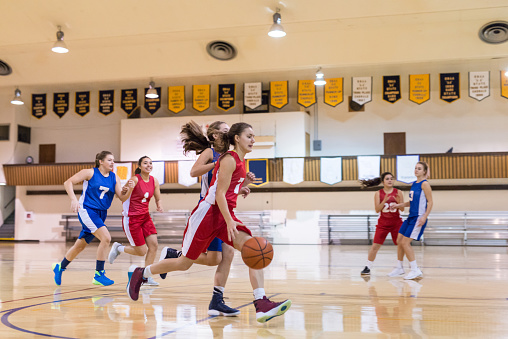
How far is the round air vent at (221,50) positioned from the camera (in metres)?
13.8

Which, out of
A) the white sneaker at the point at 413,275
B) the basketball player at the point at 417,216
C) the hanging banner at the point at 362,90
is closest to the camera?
the white sneaker at the point at 413,275

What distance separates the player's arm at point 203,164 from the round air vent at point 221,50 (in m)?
9.57

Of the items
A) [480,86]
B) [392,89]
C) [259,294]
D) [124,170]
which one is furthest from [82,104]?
[259,294]

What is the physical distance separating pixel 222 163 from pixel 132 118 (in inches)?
618

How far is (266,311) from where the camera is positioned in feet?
12.8

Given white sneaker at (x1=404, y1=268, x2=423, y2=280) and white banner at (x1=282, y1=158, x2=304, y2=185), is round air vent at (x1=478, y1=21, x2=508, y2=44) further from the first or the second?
white sneaker at (x1=404, y1=268, x2=423, y2=280)

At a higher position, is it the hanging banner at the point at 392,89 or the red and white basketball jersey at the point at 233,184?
the hanging banner at the point at 392,89

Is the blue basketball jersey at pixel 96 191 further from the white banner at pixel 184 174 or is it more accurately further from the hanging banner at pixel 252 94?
the white banner at pixel 184 174

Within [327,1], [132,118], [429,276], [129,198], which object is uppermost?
[327,1]

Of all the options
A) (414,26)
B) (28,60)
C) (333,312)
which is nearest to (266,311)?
(333,312)

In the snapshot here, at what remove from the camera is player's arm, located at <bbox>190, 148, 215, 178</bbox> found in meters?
4.54

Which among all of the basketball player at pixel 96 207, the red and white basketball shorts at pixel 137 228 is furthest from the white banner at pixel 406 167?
the basketball player at pixel 96 207

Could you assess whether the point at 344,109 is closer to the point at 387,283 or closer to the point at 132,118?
the point at 132,118

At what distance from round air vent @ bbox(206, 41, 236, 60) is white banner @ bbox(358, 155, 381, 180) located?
5588mm
